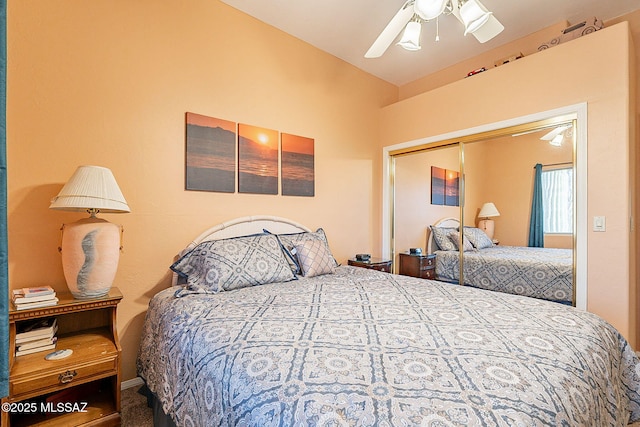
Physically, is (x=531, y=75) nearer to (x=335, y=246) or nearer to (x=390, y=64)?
(x=390, y=64)

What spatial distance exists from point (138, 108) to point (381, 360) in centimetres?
225

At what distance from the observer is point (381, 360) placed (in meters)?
0.97

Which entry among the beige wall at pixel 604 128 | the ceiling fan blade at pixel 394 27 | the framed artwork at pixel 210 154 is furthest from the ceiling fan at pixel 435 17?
the framed artwork at pixel 210 154

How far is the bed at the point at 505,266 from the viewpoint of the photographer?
2414 millimetres

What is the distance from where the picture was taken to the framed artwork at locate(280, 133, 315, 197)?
2.89 meters

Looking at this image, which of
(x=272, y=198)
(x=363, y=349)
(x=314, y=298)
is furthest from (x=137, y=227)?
(x=363, y=349)

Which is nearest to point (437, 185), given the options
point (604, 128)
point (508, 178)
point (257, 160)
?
point (508, 178)

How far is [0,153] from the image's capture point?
0.56 metres

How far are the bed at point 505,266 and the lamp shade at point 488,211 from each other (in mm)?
173

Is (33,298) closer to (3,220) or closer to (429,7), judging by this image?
(3,220)

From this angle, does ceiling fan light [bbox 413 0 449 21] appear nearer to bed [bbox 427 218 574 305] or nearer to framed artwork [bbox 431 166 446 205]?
framed artwork [bbox 431 166 446 205]

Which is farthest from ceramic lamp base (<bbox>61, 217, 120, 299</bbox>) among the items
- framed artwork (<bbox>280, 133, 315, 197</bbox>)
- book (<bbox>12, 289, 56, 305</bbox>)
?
framed artwork (<bbox>280, 133, 315, 197</bbox>)

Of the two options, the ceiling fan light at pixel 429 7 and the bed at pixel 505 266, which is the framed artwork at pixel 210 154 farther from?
the bed at pixel 505 266

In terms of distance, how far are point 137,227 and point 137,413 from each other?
1.17 m
